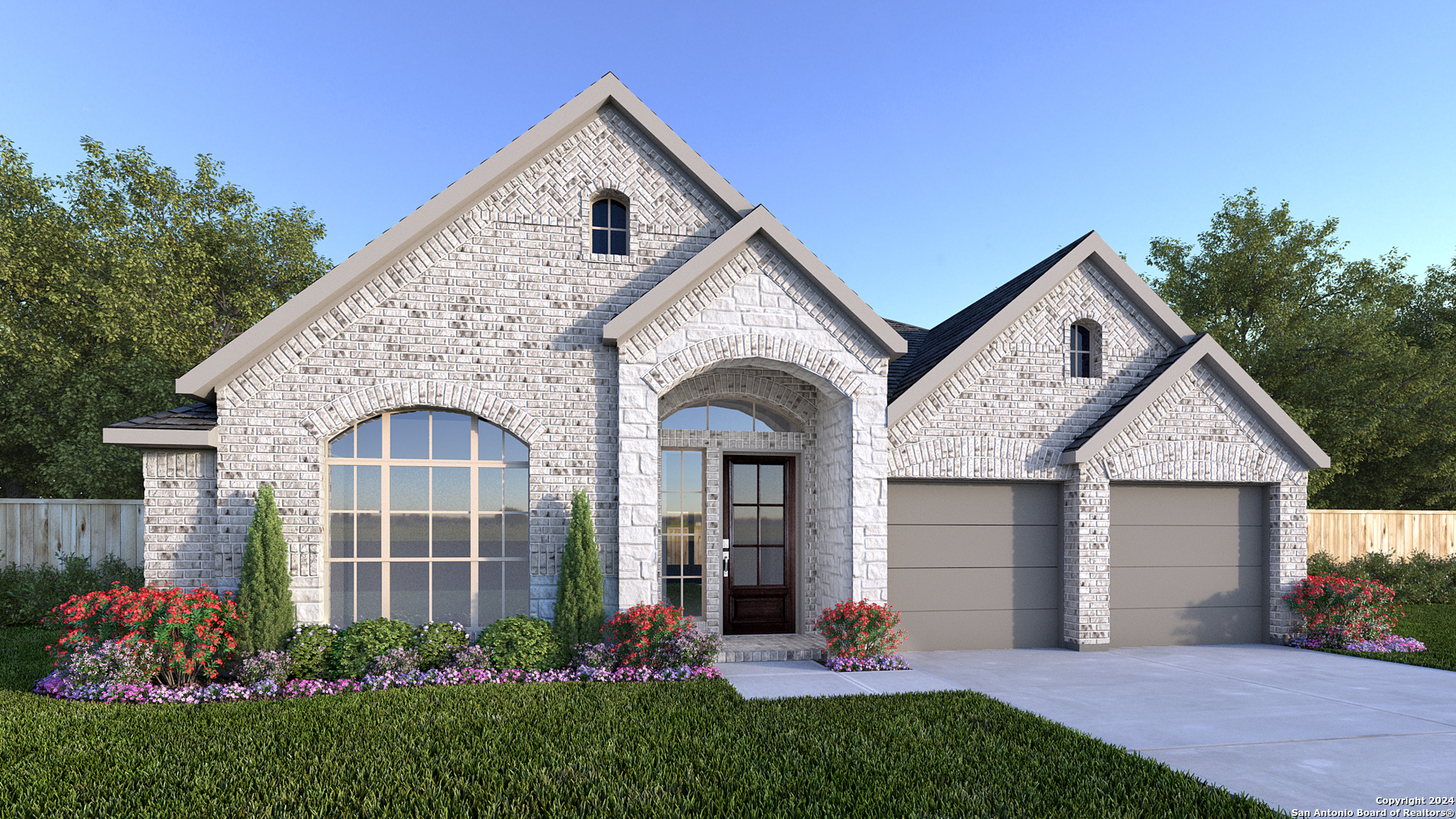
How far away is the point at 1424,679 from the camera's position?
888 centimetres

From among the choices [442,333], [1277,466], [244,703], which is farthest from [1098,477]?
[244,703]

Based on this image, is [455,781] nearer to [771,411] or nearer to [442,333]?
[442,333]

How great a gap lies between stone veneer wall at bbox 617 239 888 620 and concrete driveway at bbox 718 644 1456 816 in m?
1.58

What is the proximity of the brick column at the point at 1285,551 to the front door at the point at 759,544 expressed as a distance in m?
7.35

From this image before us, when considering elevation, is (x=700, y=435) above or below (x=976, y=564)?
above

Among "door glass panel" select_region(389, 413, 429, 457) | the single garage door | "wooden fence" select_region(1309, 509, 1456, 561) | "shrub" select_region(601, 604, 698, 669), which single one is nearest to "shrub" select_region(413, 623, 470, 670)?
"shrub" select_region(601, 604, 698, 669)

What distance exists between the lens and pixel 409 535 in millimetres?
9188

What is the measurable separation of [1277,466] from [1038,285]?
4.72 meters

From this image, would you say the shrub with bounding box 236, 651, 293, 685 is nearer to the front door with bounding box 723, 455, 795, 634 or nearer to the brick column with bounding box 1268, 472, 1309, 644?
the front door with bounding box 723, 455, 795, 634

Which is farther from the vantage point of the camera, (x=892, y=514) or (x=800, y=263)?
(x=892, y=514)

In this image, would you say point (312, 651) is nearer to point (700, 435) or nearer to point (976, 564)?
point (700, 435)

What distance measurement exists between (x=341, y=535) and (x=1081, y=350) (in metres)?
10.6

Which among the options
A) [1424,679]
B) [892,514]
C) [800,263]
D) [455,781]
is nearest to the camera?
[455,781]

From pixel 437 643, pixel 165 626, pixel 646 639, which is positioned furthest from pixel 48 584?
pixel 646 639
